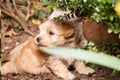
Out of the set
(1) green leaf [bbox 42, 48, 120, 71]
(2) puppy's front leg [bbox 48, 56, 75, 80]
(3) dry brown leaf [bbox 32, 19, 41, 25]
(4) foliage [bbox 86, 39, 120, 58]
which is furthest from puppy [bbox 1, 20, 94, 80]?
(1) green leaf [bbox 42, 48, 120, 71]

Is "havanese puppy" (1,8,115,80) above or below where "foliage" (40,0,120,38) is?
below

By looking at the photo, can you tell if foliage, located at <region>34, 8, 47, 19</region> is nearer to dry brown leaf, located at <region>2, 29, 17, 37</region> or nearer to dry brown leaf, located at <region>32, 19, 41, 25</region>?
dry brown leaf, located at <region>32, 19, 41, 25</region>

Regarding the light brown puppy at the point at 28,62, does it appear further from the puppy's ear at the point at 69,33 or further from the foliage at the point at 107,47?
the foliage at the point at 107,47

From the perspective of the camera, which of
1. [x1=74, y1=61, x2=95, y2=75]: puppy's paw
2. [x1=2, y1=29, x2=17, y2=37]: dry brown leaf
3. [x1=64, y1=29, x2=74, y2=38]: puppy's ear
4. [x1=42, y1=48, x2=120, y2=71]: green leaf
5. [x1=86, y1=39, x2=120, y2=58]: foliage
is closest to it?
[x1=42, y1=48, x2=120, y2=71]: green leaf

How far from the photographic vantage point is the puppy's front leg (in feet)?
10.8

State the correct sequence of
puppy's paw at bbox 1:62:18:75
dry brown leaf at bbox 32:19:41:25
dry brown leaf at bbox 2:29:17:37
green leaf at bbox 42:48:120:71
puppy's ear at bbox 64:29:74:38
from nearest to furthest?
green leaf at bbox 42:48:120:71, puppy's ear at bbox 64:29:74:38, puppy's paw at bbox 1:62:18:75, dry brown leaf at bbox 2:29:17:37, dry brown leaf at bbox 32:19:41:25

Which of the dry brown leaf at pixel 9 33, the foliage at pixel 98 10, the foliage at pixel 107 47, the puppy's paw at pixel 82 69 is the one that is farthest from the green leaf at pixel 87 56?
the dry brown leaf at pixel 9 33

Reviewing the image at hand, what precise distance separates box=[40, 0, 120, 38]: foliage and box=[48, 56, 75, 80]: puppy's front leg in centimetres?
71

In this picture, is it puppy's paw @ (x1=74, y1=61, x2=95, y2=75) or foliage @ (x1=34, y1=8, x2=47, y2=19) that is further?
foliage @ (x1=34, y1=8, x2=47, y2=19)

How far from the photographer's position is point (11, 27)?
4.95m

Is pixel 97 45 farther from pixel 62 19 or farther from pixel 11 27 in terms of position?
pixel 11 27

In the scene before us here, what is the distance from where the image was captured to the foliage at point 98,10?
233cm

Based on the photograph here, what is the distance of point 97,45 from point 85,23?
0.37 meters

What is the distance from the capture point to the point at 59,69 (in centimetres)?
337
